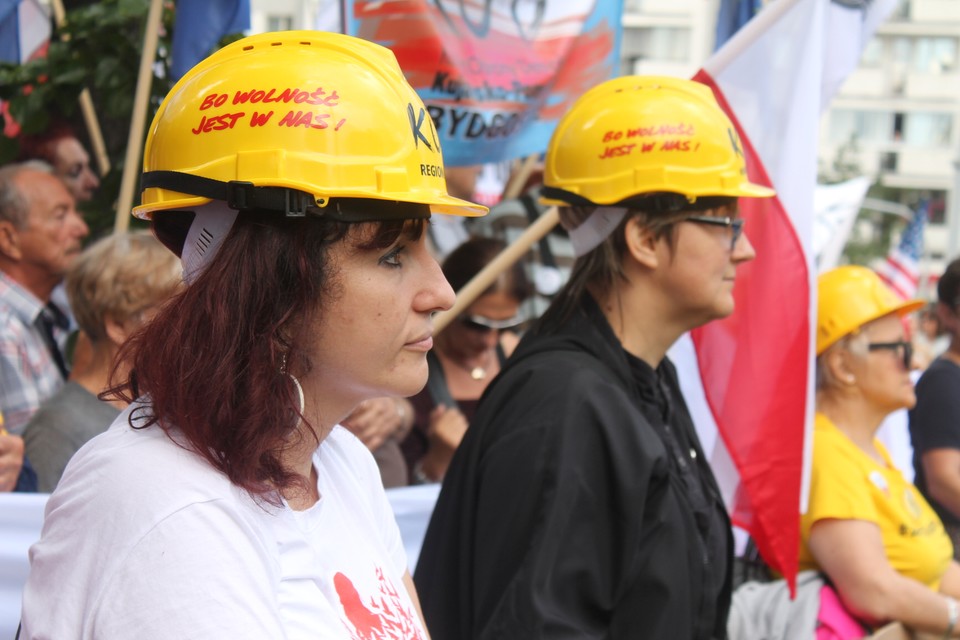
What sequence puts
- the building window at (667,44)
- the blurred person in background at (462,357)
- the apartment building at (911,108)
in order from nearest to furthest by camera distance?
the blurred person in background at (462,357), the building window at (667,44), the apartment building at (911,108)

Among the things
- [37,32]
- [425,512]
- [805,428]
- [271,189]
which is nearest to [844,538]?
[805,428]

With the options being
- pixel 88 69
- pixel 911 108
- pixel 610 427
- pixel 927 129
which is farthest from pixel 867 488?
pixel 927 129

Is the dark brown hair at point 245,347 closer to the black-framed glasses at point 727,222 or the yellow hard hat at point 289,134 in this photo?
the yellow hard hat at point 289,134

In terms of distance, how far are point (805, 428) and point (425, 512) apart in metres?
1.24

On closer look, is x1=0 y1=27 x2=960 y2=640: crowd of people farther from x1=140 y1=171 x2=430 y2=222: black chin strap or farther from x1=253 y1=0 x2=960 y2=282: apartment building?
x1=253 y1=0 x2=960 y2=282: apartment building

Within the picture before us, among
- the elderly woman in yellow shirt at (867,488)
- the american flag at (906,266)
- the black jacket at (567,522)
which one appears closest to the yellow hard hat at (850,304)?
the elderly woman in yellow shirt at (867,488)

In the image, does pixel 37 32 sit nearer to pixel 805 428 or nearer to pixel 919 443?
pixel 805 428

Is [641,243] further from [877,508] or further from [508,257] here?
[877,508]

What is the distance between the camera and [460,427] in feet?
13.6

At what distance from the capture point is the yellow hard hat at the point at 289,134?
1.54 meters

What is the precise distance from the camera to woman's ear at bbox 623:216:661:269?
2.69 metres

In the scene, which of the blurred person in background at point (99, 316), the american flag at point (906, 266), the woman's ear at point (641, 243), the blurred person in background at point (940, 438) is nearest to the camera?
the woman's ear at point (641, 243)

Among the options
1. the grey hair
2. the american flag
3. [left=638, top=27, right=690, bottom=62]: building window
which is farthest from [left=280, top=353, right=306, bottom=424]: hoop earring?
[left=638, top=27, right=690, bottom=62]: building window

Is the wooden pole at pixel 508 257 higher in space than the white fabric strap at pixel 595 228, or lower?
lower
